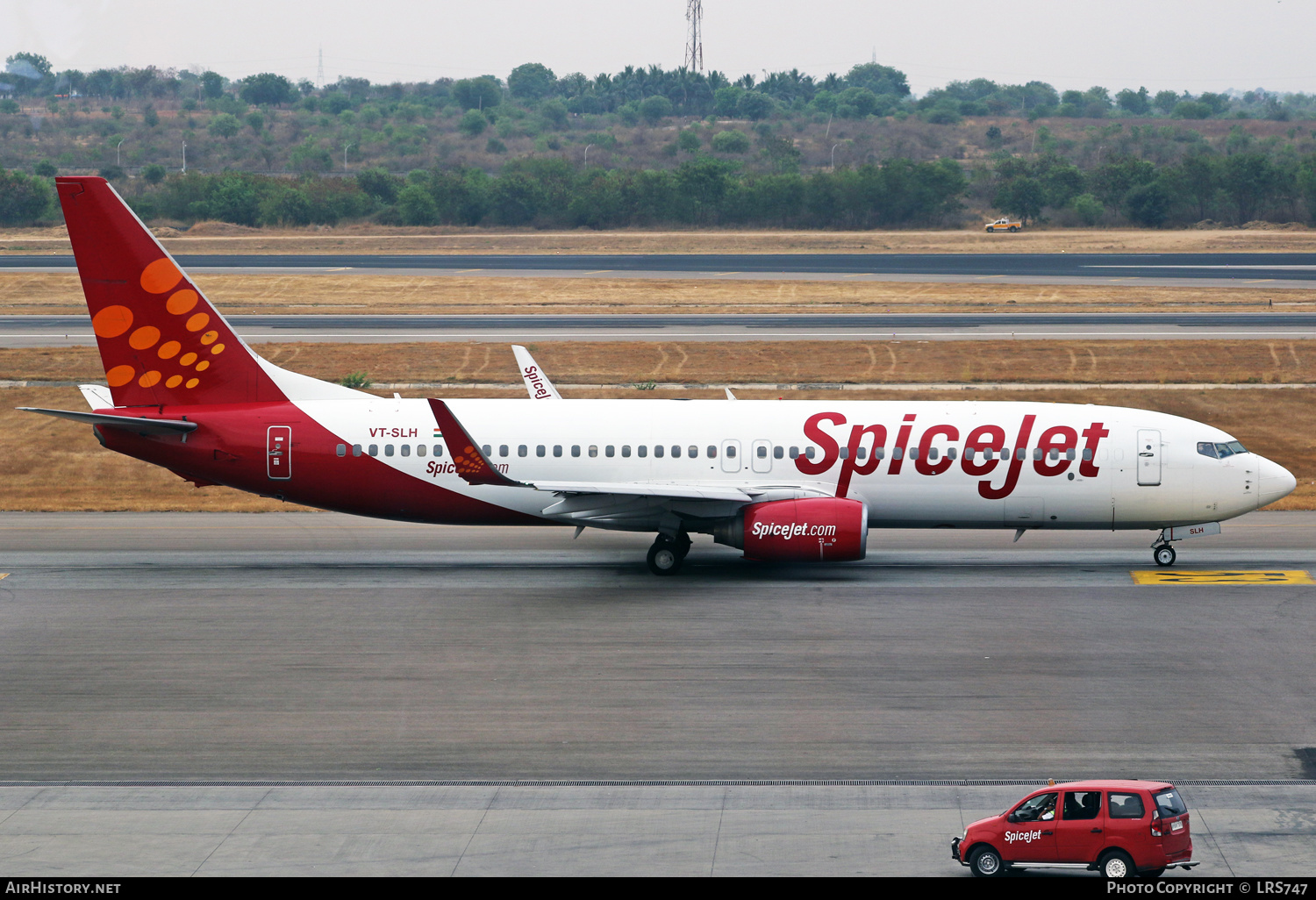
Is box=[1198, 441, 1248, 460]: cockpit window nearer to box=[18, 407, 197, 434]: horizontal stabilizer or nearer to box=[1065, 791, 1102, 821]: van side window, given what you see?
box=[1065, 791, 1102, 821]: van side window

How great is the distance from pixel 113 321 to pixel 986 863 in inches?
973

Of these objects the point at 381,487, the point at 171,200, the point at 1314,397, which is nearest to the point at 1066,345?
the point at 1314,397

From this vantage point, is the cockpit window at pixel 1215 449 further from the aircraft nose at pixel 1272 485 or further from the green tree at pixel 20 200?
the green tree at pixel 20 200

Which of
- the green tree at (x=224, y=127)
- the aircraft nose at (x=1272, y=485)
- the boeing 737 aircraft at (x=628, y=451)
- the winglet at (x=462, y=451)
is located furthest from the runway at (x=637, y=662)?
the green tree at (x=224, y=127)

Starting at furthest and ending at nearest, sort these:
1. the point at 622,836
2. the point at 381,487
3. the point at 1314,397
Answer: the point at 1314,397 → the point at 381,487 → the point at 622,836

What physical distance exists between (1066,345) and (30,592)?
46.5m

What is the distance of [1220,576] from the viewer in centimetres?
2958

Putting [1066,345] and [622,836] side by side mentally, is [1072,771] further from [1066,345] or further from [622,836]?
[1066,345]

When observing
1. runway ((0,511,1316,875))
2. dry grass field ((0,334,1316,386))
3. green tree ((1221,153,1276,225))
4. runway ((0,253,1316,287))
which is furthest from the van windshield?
green tree ((1221,153,1276,225))

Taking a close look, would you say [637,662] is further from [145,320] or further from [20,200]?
[20,200]

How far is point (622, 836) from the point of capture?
1616 centimetres

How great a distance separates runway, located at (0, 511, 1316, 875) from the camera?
635 inches

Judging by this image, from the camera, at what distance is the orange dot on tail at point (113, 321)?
3028cm

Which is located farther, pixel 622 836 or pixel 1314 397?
pixel 1314 397
